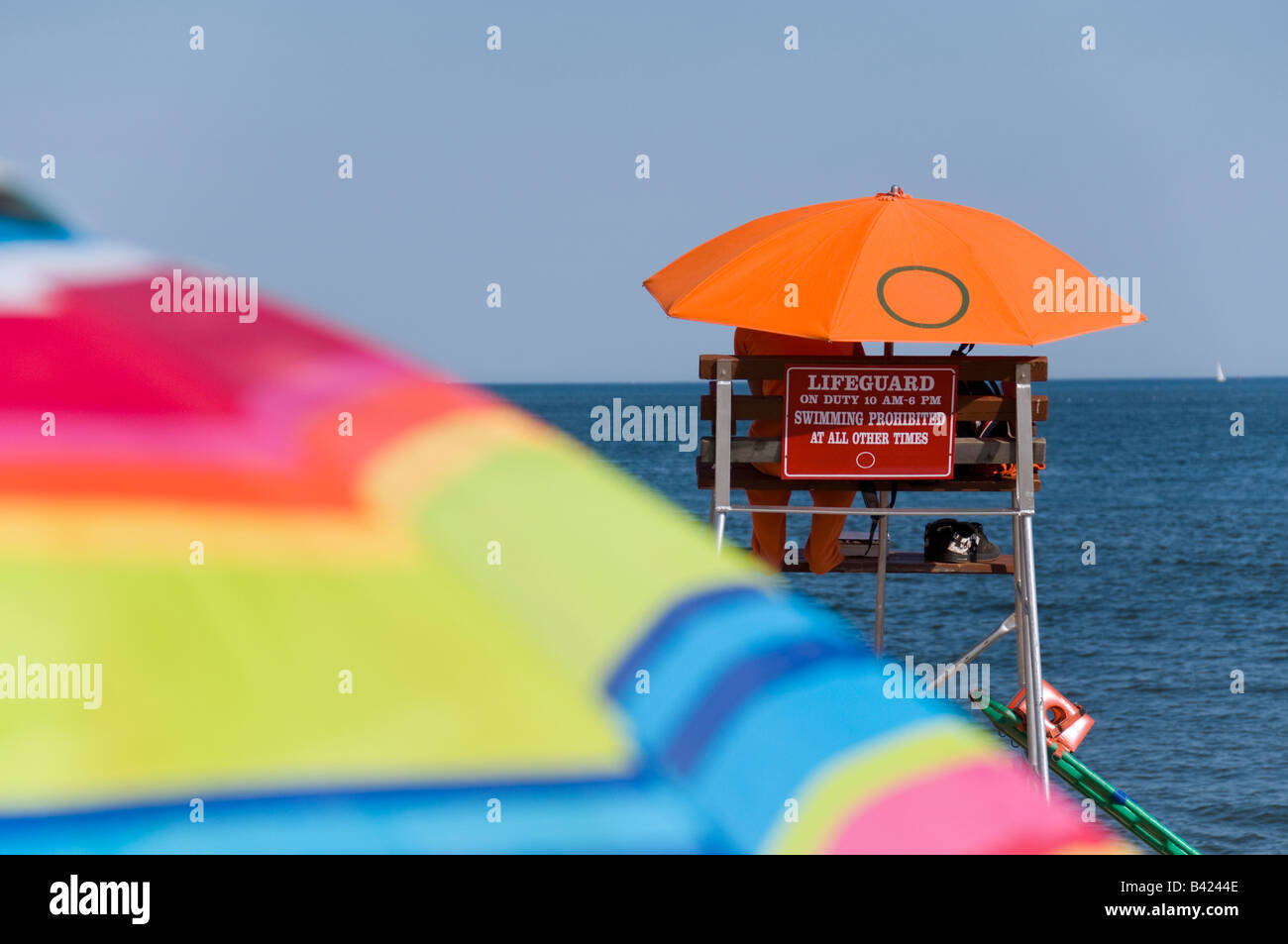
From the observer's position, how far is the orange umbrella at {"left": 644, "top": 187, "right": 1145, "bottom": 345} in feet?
17.5

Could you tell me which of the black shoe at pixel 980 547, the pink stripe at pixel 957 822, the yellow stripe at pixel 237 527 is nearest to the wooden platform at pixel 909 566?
the black shoe at pixel 980 547

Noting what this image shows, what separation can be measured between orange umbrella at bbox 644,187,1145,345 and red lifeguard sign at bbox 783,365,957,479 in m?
0.38

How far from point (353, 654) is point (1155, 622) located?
32.0 m

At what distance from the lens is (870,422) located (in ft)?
18.9

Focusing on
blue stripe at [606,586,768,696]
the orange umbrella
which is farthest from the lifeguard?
blue stripe at [606,586,768,696]

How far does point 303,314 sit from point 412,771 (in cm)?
102

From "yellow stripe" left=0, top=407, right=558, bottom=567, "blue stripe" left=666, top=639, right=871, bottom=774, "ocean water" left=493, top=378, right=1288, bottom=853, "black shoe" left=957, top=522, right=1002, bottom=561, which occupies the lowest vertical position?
"ocean water" left=493, top=378, right=1288, bottom=853

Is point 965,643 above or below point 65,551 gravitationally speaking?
below

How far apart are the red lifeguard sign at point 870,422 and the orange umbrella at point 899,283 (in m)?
0.38

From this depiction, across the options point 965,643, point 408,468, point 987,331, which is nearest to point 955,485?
point 987,331

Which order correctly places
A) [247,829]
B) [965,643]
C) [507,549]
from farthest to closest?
[965,643] → [507,549] → [247,829]

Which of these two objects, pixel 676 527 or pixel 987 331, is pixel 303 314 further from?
pixel 987 331

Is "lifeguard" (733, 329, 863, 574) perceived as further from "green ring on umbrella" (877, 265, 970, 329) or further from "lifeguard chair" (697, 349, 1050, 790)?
"green ring on umbrella" (877, 265, 970, 329)
